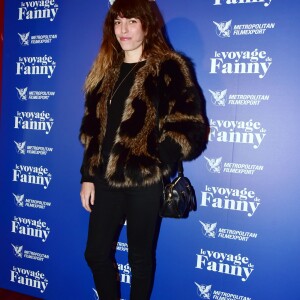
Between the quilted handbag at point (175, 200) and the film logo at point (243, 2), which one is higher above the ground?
the film logo at point (243, 2)

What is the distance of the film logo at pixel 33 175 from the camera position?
2.77 metres

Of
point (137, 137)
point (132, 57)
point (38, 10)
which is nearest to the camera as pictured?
point (137, 137)

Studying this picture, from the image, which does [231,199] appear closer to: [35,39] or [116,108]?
[116,108]

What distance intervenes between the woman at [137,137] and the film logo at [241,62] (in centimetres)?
45

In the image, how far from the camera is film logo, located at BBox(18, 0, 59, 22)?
2.71 m

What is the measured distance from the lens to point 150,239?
1878mm

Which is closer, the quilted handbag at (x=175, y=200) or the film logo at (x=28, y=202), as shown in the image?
the quilted handbag at (x=175, y=200)

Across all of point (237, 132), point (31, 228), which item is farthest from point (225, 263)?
point (31, 228)

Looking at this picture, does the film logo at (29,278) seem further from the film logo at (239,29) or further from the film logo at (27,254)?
the film logo at (239,29)

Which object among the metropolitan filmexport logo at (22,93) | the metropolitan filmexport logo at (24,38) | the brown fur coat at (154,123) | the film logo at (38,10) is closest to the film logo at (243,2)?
the brown fur coat at (154,123)

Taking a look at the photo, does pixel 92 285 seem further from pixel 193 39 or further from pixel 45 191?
pixel 193 39

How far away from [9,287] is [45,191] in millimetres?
883

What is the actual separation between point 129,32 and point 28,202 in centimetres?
165

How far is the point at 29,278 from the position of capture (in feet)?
9.38
